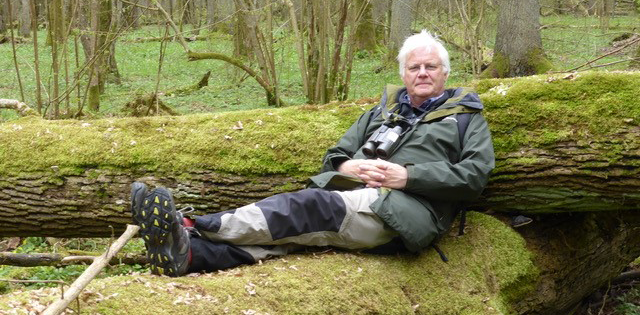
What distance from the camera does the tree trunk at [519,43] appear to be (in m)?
9.76

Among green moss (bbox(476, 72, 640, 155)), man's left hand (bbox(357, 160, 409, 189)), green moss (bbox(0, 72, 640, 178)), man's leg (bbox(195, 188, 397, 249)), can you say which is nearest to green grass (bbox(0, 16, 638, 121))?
green moss (bbox(0, 72, 640, 178))

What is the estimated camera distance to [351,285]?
3582 mm

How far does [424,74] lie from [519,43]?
5.94m

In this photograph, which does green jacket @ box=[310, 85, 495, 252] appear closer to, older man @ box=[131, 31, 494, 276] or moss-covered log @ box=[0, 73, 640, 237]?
older man @ box=[131, 31, 494, 276]

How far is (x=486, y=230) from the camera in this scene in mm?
4602

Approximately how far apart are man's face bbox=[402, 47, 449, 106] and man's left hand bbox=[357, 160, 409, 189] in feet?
2.50

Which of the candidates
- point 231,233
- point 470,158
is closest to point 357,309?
point 231,233

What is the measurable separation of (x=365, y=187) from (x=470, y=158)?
2.32 ft

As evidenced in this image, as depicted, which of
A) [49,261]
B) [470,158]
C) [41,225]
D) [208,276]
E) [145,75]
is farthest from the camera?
[145,75]

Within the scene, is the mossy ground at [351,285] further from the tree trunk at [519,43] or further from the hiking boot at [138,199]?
the tree trunk at [519,43]

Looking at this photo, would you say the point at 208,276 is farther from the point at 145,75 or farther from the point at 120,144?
the point at 145,75

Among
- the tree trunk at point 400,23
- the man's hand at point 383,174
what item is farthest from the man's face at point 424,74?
the tree trunk at point 400,23

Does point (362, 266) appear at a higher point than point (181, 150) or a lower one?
lower

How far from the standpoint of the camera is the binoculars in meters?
4.29
